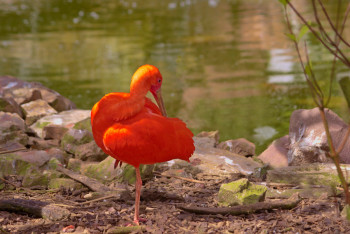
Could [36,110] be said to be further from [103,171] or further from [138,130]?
[138,130]

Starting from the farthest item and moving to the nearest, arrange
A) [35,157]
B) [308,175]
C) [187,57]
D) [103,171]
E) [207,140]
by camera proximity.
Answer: [187,57]
[207,140]
[35,157]
[103,171]
[308,175]

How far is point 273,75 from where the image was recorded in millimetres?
9602

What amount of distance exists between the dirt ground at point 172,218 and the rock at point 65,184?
0.51 feet

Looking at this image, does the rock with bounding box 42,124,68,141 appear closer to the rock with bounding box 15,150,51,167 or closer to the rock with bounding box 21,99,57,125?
the rock with bounding box 21,99,57,125

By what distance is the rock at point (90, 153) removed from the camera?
481 centimetres

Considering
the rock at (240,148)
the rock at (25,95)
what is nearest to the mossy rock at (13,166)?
the rock at (240,148)

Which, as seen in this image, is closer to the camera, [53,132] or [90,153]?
[90,153]

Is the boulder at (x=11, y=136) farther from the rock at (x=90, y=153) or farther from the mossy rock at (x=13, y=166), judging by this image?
the rock at (x=90, y=153)

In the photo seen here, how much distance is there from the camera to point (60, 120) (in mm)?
6367

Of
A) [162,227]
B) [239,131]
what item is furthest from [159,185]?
[239,131]

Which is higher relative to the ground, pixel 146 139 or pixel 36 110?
pixel 146 139

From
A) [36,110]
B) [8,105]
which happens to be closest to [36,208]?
[8,105]

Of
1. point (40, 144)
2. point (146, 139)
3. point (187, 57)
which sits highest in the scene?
point (146, 139)

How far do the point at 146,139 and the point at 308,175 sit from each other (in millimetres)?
1463
